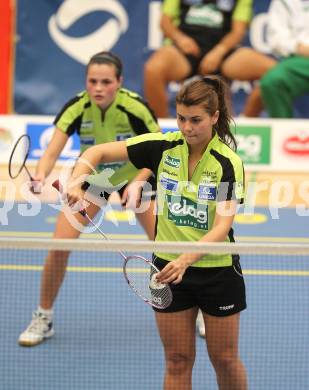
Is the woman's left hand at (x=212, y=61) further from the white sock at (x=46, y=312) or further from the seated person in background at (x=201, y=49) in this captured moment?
the white sock at (x=46, y=312)

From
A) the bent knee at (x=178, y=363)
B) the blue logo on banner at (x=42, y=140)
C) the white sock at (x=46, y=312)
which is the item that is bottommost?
the white sock at (x=46, y=312)

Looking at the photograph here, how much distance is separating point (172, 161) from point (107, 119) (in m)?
1.67

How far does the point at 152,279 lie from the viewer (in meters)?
3.99

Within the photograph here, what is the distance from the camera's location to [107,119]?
561 centimetres

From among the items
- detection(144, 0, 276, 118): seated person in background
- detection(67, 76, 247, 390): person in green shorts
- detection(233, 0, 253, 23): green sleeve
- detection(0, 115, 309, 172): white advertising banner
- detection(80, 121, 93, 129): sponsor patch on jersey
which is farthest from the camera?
detection(233, 0, 253, 23): green sleeve

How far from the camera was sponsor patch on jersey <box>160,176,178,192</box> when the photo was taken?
13.1 feet

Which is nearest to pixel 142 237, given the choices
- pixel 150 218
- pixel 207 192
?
pixel 150 218

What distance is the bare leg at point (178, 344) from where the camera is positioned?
13.1 feet

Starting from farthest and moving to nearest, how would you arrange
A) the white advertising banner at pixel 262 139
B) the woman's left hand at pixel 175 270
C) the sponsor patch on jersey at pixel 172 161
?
the white advertising banner at pixel 262 139
the sponsor patch on jersey at pixel 172 161
the woman's left hand at pixel 175 270

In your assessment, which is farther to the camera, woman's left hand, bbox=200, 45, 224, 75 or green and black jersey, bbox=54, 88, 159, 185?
woman's left hand, bbox=200, 45, 224, 75

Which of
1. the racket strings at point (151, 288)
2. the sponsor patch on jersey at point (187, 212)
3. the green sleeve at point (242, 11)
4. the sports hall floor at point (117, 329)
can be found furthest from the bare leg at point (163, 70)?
the sponsor patch on jersey at point (187, 212)

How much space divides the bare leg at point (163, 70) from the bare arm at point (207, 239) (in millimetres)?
5928

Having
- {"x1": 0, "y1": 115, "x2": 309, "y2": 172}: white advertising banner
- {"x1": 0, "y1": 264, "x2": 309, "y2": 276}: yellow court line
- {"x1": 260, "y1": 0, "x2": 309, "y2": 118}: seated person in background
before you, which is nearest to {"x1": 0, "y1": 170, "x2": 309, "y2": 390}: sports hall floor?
{"x1": 0, "y1": 264, "x2": 309, "y2": 276}: yellow court line

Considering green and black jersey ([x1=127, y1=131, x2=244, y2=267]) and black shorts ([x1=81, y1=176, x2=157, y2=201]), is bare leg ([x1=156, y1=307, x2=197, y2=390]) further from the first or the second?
black shorts ([x1=81, y1=176, x2=157, y2=201])
